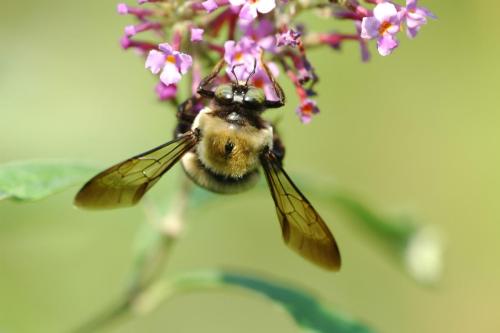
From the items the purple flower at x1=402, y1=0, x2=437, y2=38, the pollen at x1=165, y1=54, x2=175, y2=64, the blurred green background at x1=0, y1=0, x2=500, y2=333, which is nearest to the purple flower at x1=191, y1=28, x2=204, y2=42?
the pollen at x1=165, y1=54, x2=175, y2=64

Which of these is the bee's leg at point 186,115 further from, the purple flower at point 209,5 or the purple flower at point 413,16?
the purple flower at point 413,16

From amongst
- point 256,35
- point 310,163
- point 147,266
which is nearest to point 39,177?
point 147,266

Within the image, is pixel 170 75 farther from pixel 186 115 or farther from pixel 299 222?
pixel 299 222

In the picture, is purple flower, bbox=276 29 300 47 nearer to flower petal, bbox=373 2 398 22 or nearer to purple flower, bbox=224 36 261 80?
purple flower, bbox=224 36 261 80

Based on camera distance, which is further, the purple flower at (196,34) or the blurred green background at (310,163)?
the blurred green background at (310,163)

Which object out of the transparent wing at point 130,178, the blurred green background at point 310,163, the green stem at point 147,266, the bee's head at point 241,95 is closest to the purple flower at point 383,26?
the bee's head at point 241,95

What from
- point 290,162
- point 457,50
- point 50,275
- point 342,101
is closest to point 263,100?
point 50,275
